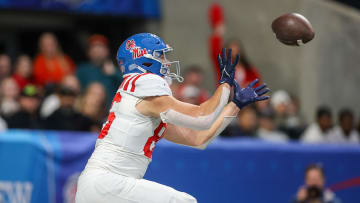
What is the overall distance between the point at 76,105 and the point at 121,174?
4.17 metres

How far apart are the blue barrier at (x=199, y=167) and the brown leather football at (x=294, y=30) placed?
2745 mm

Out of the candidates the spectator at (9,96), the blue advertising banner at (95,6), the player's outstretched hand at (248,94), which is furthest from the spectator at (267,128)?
the player's outstretched hand at (248,94)

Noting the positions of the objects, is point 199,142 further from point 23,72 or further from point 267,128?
point 23,72

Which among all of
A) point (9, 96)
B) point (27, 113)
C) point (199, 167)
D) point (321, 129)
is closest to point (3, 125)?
point (27, 113)

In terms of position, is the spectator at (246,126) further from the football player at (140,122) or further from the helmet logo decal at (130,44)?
the helmet logo decal at (130,44)

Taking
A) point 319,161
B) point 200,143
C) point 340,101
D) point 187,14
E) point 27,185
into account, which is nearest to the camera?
point 200,143

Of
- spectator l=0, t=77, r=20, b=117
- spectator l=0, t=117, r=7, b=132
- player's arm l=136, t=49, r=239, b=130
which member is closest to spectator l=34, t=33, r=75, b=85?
spectator l=0, t=77, r=20, b=117

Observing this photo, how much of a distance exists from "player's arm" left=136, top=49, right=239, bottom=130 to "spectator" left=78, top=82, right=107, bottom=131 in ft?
12.4

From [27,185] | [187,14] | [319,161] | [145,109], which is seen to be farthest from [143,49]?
[187,14]

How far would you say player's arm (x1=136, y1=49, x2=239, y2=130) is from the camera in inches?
195

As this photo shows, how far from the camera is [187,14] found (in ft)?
42.7

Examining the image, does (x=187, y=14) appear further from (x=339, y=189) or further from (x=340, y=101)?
(x=339, y=189)

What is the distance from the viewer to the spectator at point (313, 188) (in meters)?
7.70

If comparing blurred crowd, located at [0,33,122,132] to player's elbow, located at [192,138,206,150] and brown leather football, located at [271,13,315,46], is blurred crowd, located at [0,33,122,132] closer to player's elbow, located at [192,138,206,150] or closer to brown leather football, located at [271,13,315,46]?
player's elbow, located at [192,138,206,150]
